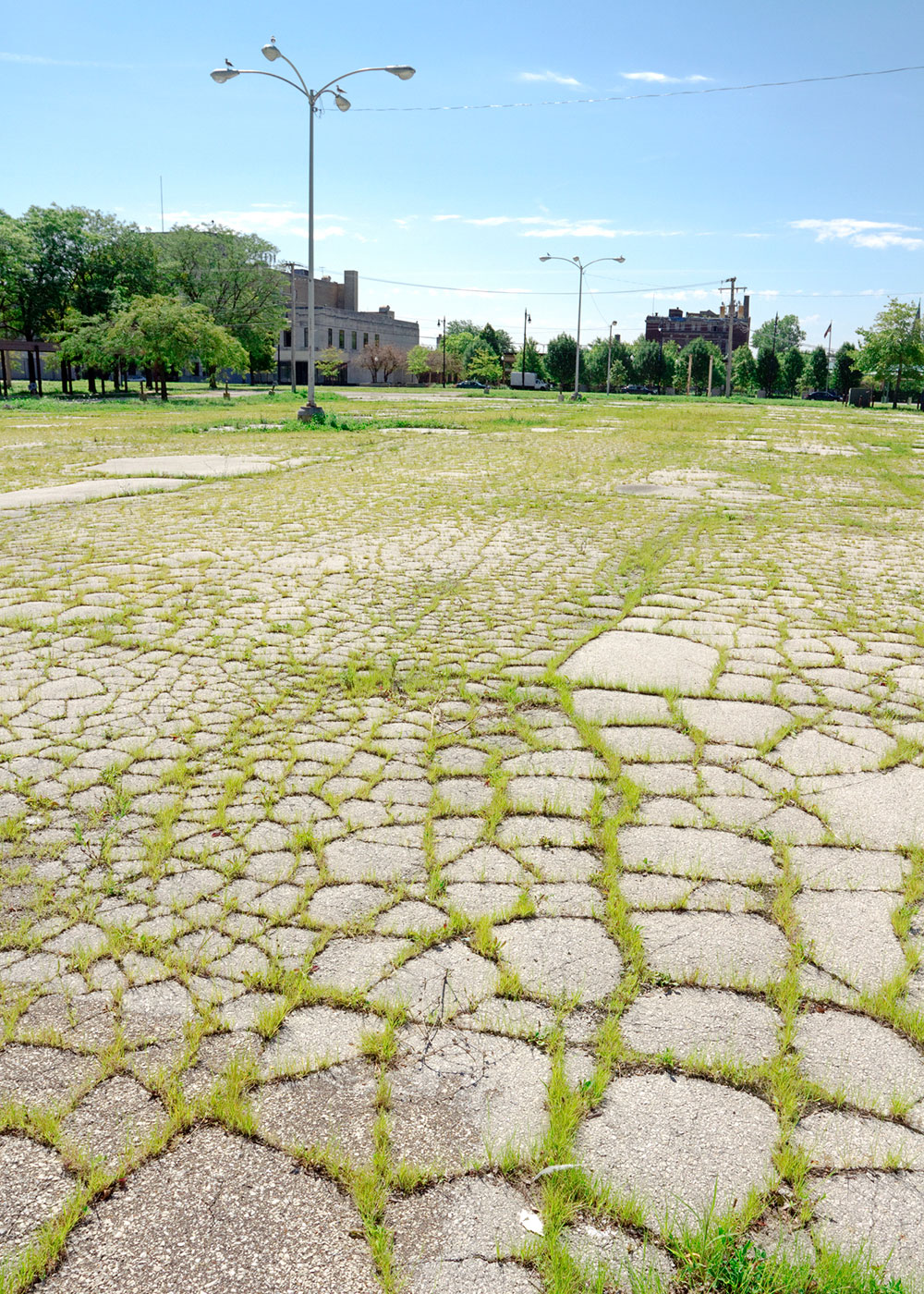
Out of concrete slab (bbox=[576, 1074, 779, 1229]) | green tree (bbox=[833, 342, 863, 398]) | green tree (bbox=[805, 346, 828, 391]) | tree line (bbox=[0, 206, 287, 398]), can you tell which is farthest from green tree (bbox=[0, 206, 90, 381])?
green tree (bbox=[805, 346, 828, 391])

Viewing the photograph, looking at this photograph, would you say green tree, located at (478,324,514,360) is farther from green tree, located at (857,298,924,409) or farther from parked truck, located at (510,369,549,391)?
green tree, located at (857,298,924,409)

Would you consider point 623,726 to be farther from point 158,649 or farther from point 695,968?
point 158,649

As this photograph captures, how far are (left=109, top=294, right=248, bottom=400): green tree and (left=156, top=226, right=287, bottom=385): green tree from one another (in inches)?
973

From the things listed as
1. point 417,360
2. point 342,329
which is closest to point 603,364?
point 417,360

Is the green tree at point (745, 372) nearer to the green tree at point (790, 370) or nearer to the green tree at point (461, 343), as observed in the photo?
the green tree at point (790, 370)

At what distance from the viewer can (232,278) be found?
62.9m

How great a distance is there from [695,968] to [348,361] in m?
98.1

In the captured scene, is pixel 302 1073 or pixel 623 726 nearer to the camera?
pixel 302 1073

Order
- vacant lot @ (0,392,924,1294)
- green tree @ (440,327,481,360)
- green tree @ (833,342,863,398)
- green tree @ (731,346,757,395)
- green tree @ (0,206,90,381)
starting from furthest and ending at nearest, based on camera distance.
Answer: green tree @ (440,327,481,360) → green tree @ (731,346,757,395) → green tree @ (833,342,863,398) → green tree @ (0,206,90,381) → vacant lot @ (0,392,924,1294)

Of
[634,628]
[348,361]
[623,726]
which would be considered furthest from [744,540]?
[348,361]

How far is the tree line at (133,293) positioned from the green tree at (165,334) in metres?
0.04

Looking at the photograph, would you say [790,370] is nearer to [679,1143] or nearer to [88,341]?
[88,341]

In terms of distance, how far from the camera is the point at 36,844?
10.5 feet

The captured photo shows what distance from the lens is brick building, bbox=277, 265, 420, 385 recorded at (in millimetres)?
90062
